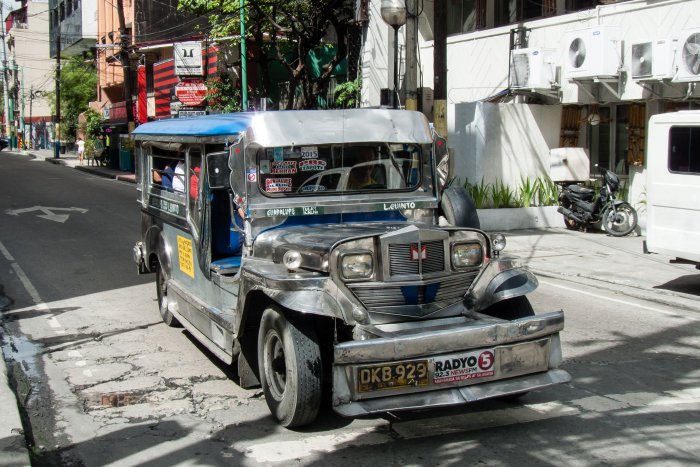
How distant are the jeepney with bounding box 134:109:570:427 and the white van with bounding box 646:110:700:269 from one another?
4297mm

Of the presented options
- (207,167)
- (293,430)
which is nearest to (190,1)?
(207,167)

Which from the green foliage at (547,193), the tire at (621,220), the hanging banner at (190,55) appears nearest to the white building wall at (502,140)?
the green foliage at (547,193)

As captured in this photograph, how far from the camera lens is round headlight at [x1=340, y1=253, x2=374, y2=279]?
5406 mm

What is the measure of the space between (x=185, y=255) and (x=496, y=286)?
327cm

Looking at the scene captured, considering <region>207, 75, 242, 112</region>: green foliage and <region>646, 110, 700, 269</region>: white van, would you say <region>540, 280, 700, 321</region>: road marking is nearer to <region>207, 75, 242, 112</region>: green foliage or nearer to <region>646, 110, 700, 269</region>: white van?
<region>646, 110, 700, 269</region>: white van

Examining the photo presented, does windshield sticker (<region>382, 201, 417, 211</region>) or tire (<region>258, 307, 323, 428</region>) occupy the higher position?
windshield sticker (<region>382, 201, 417, 211</region>)

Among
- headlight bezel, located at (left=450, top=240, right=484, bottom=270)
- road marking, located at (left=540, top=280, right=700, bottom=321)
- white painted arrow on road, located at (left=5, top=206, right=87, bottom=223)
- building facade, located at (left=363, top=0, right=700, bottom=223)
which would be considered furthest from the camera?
white painted arrow on road, located at (left=5, top=206, right=87, bottom=223)

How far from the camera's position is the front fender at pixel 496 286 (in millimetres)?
5809

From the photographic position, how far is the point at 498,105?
17.7 meters

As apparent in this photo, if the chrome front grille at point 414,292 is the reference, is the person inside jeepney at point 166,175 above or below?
above

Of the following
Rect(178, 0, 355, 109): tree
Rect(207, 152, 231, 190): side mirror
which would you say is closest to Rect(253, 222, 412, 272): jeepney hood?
Rect(207, 152, 231, 190): side mirror

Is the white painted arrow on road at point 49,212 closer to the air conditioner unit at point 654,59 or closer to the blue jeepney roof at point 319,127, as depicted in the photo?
the blue jeepney roof at point 319,127

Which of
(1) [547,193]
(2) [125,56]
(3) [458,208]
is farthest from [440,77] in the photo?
(2) [125,56]

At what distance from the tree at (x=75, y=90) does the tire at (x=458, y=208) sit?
56336mm
